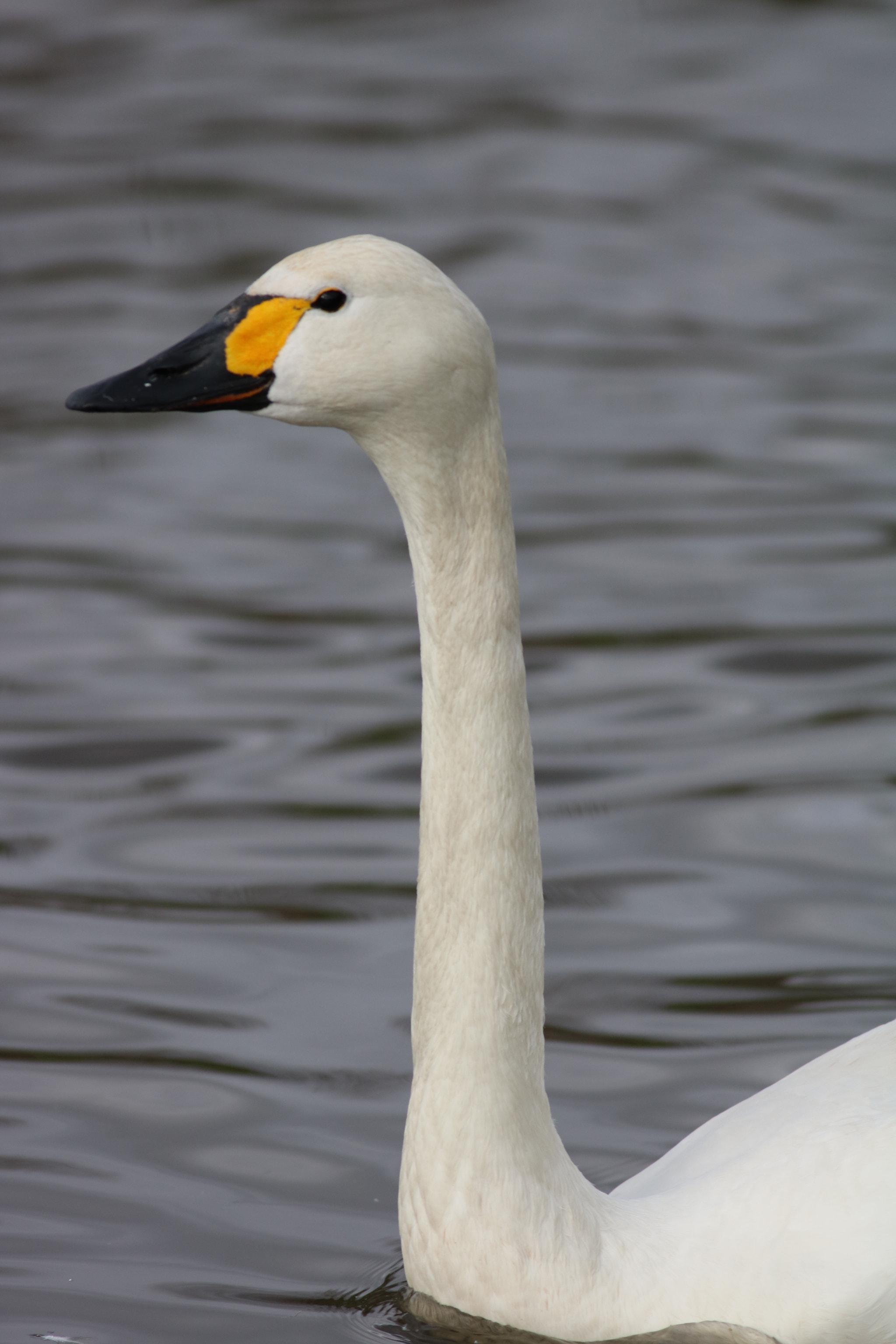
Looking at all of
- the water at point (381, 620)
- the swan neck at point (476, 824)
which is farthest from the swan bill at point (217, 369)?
the water at point (381, 620)

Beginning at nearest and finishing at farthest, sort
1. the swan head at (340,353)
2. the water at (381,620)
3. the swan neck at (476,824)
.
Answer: the swan head at (340,353), the swan neck at (476,824), the water at (381,620)

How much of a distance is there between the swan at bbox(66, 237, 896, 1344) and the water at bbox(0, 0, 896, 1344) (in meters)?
0.47

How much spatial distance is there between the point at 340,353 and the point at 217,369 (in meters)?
0.21

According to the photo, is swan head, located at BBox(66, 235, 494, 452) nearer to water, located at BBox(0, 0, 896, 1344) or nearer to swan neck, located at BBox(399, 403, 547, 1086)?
swan neck, located at BBox(399, 403, 547, 1086)

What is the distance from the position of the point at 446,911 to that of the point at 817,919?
8.32 ft

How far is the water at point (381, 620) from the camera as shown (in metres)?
4.72

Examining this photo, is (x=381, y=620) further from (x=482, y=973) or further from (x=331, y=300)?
(x=331, y=300)

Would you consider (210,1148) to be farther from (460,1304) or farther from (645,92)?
(645,92)

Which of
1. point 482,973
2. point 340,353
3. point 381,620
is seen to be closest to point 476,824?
point 482,973

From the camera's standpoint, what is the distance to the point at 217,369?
3.30 m

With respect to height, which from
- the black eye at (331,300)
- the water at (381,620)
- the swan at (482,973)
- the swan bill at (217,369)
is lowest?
the water at (381,620)

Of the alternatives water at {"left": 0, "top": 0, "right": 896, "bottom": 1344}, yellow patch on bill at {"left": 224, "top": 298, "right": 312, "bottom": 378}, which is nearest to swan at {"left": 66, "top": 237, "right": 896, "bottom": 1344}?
yellow patch on bill at {"left": 224, "top": 298, "right": 312, "bottom": 378}

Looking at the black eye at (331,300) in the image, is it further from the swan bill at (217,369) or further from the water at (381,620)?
the water at (381,620)

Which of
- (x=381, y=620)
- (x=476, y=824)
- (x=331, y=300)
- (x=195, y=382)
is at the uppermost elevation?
(x=331, y=300)
